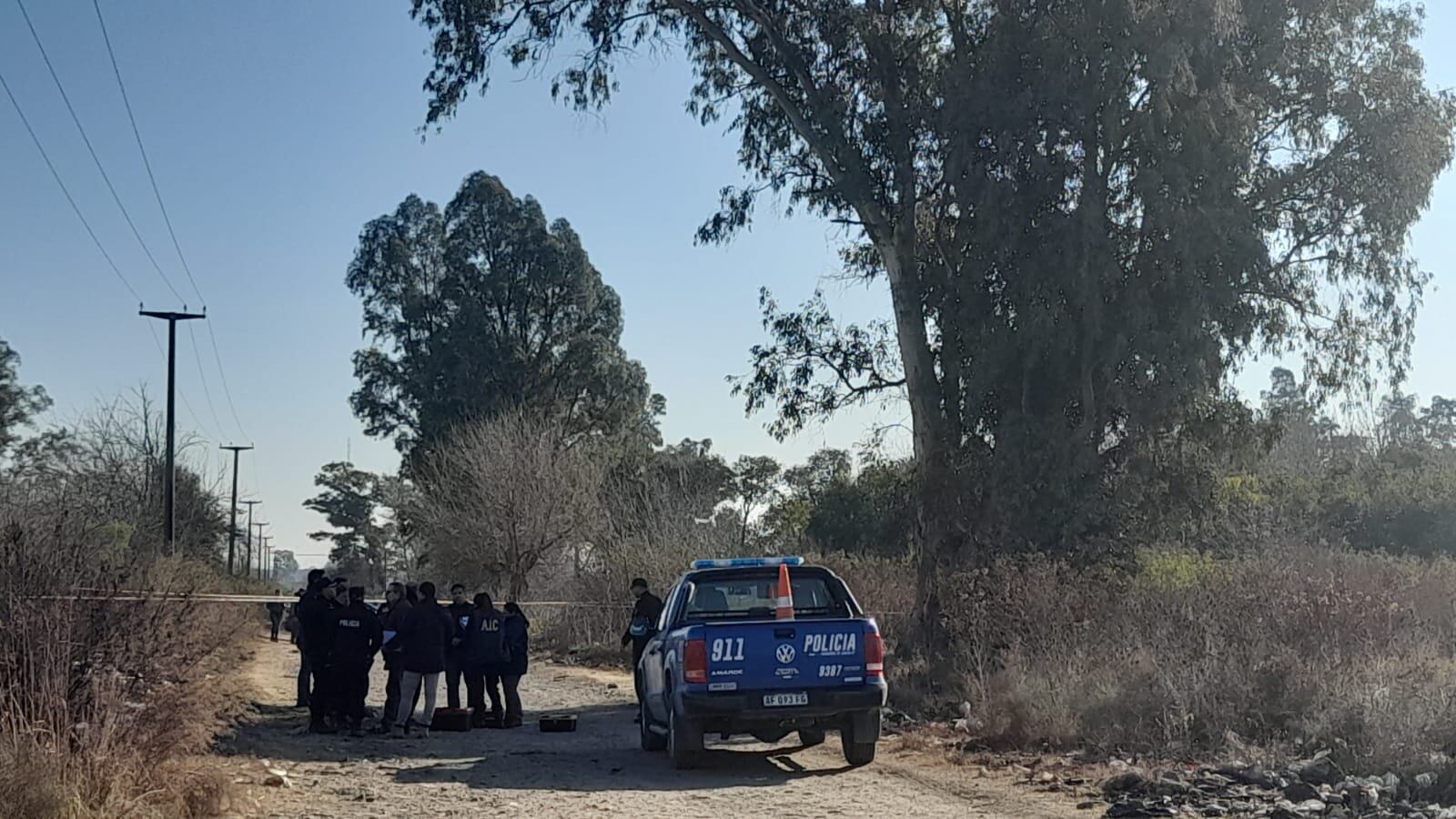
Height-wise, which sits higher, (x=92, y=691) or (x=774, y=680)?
(x=92, y=691)

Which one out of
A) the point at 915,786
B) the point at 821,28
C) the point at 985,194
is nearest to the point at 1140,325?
the point at 985,194

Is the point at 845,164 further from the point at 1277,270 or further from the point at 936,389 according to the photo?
the point at 1277,270

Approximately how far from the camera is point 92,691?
982 centimetres

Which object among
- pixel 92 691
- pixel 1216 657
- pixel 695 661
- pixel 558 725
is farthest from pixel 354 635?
pixel 1216 657

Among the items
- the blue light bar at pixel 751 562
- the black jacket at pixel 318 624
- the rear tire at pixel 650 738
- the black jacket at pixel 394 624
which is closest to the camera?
the blue light bar at pixel 751 562

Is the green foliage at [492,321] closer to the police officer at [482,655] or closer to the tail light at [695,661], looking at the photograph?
the police officer at [482,655]

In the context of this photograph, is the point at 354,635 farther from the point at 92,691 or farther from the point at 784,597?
the point at 92,691

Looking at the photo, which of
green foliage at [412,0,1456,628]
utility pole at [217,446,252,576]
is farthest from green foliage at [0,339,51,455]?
green foliage at [412,0,1456,628]

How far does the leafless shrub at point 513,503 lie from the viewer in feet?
150

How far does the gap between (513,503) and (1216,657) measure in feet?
108

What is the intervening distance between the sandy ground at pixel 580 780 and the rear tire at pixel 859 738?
0.71 feet

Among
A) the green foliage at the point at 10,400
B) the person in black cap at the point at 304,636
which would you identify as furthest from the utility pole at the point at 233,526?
the person in black cap at the point at 304,636

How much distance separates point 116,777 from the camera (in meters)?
8.97

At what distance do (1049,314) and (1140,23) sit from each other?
473 cm
